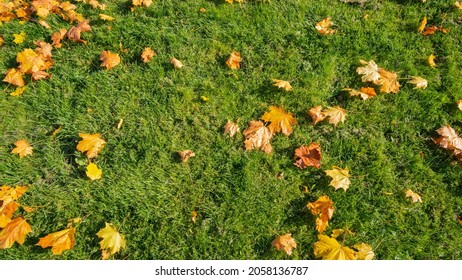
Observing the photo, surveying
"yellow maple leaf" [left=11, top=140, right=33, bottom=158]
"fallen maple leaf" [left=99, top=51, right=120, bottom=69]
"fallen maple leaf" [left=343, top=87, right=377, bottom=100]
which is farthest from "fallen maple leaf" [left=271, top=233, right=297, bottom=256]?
"fallen maple leaf" [left=99, top=51, right=120, bottom=69]

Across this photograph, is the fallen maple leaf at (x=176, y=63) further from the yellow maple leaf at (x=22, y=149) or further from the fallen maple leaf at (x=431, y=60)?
the fallen maple leaf at (x=431, y=60)

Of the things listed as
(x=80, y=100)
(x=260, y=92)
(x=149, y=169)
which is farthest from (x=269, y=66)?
(x=80, y=100)

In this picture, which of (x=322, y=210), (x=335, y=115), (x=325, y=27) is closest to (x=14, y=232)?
(x=322, y=210)

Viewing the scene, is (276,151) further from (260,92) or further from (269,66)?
(269,66)

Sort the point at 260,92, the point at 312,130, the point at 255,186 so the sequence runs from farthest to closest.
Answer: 1. the point at 260,92
2. the point at 312,130
3. the point at 255,186

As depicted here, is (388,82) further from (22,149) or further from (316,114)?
(22,149)
